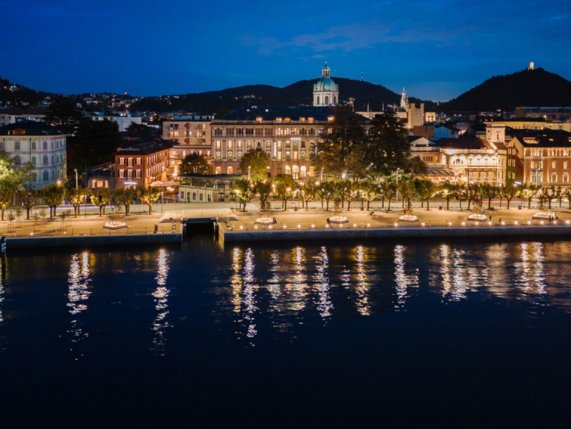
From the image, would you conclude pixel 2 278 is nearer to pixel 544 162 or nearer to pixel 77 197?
pixel 77 197

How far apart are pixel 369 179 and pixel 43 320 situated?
4688 centimetres

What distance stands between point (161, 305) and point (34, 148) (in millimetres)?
44887

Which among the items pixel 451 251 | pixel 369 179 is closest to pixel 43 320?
pixel 451 251

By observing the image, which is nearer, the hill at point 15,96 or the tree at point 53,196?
the tree at point 53,196

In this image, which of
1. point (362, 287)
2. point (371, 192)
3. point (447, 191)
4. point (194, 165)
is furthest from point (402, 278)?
point (194, 165)

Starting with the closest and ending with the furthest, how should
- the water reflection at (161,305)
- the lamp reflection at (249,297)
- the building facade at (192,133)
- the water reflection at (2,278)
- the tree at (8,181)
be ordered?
the water reflection at (161,305), the lamp reflection at (249,297), the water reflection at (2,278), the tree at (8,181), the building facade at (192,133)

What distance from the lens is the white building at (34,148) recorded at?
233ft

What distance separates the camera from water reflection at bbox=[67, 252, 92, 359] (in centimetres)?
2922

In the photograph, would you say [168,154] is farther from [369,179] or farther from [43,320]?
[43,320]

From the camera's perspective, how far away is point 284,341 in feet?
92.8

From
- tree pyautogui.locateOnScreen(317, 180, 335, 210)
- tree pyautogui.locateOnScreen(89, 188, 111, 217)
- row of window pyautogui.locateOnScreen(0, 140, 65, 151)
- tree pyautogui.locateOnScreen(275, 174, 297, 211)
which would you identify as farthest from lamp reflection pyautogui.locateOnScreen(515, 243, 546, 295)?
row of window pyautogui.locateOnScreen(0, 140, 65, 151)

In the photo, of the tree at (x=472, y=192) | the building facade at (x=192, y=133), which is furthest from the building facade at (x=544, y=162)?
the building facade at (x=192, y=133)

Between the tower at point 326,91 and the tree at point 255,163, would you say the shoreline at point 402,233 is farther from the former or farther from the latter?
the tower at point 326,91

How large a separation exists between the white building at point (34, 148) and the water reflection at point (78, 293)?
29089 mm
